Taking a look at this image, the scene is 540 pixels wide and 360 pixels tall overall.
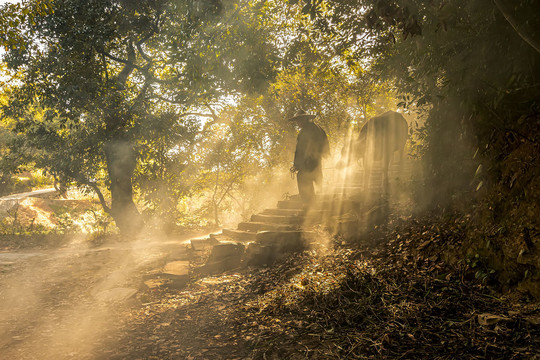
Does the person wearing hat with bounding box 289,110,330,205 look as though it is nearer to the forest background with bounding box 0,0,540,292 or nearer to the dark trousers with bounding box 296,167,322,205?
the dark trousers with bounding box 296,167,322,205

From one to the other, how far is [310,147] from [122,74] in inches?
377

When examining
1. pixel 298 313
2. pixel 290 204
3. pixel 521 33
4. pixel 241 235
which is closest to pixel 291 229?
pixel 241 235

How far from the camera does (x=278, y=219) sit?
8883 mm

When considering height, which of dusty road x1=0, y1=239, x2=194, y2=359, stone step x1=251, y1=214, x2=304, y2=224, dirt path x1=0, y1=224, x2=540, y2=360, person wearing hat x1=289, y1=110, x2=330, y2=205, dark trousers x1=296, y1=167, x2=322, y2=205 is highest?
person wearing hat x1=289, y1=110, x2=330, y2=205

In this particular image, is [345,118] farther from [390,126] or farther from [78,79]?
[78,79]

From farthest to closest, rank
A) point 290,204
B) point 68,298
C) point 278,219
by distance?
point 290,204 < point 278,219 < point 68,298

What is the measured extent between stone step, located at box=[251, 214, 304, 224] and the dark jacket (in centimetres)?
155

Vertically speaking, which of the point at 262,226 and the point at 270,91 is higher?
the point at 270,91

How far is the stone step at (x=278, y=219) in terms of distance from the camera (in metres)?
8.25

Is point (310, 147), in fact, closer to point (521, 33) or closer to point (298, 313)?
point (298, 313)

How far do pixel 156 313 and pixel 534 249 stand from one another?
494 centimetres

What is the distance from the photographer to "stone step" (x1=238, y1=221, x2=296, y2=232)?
7788 mm

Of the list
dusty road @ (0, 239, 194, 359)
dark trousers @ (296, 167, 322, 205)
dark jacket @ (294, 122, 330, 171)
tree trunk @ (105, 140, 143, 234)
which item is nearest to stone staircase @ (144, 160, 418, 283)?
dark trousers @ (296, 167, 322, 205)

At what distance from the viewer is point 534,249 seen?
8.53 ft
